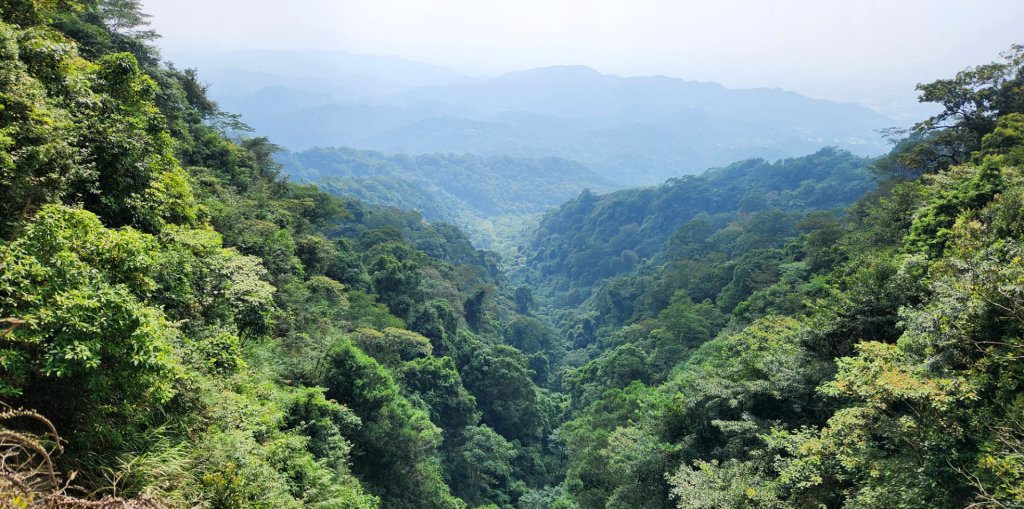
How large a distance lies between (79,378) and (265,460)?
2808 millimetres

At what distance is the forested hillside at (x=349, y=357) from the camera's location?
4863 millimetres

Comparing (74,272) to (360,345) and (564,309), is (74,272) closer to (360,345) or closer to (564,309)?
(360,345)

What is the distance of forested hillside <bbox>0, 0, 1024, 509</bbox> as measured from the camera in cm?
486

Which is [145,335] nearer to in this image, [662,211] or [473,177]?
[662,211]

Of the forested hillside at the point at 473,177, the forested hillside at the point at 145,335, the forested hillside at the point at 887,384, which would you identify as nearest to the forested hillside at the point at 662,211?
the forested hillside at the point at 887,384

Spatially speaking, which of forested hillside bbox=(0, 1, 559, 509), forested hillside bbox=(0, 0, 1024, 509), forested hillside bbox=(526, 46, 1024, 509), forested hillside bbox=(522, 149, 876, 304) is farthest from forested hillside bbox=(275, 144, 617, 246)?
forested hillside bbox=(0, 1, 559, 509)

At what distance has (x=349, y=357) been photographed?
13.9 metres

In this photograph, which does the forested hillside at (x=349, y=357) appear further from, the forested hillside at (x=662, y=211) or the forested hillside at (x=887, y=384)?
the forested hillside at (x=662, y=211)

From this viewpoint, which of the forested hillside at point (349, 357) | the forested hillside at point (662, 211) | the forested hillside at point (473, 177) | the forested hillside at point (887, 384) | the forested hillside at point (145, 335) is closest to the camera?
the forested hillside at point (145, 335)

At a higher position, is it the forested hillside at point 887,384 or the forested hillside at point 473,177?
the forested hillside at point 887,384

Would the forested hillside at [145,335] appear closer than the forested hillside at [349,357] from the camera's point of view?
Yes

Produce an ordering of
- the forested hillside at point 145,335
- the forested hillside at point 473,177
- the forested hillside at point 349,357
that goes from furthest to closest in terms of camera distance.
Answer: the forested hillside at point 473,177 < the forested hillside at point 349,357 < the forested hillside at point 145,335

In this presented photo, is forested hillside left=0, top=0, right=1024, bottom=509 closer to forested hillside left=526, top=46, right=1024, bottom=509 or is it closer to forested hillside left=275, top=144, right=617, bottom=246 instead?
forested hillside left=526, top=46, right=1024, bottom=509

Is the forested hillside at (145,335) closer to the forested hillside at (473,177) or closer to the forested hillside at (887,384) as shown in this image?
the forested hillside at (887,384)
